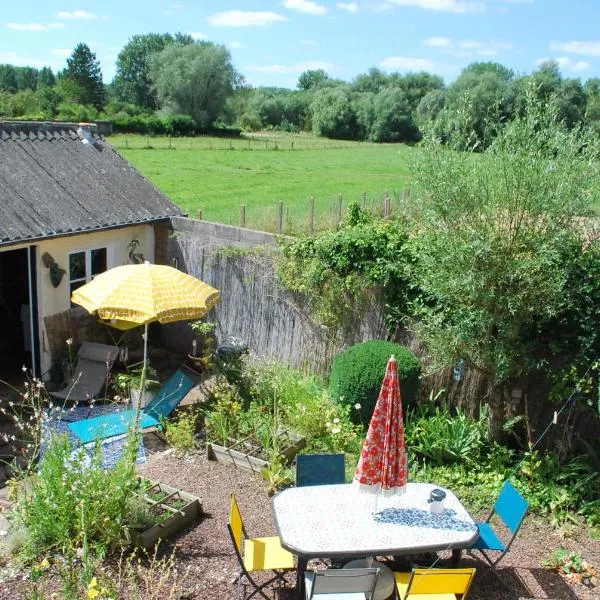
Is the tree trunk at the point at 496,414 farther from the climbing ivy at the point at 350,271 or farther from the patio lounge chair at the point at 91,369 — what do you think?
the patio lounge chair at the point at 91,369

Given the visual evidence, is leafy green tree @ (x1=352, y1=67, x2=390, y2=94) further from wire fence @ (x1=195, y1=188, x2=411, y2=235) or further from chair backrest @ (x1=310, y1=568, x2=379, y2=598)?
chair backrest @ (x1=310, y1=568, x2=379, y2=598)

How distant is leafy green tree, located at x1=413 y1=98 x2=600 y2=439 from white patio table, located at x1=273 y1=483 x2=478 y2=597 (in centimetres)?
225

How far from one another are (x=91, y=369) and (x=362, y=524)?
5.86 metres

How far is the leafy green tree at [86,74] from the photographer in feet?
275

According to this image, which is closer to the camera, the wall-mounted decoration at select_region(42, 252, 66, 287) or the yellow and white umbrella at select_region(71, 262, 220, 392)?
the yellow and white umbrella at select_region(71, 262, 220, 392)

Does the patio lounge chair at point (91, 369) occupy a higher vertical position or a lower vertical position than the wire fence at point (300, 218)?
lower

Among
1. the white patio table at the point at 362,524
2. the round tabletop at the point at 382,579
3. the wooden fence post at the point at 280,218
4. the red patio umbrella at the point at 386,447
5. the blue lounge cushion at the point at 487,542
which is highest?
the wooden fence post at the point at 280,218

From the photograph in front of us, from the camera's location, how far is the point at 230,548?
5.85 meters

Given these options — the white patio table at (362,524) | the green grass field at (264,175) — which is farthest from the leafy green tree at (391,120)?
the white patio table at (362,524)

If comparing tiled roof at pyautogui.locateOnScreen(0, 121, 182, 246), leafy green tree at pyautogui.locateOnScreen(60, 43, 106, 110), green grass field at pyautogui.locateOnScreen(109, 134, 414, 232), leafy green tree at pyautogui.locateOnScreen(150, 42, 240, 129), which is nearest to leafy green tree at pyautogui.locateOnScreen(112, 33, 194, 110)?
leafy green tree at pyautogui.locateOnScreen(60, 43, 106, 110)

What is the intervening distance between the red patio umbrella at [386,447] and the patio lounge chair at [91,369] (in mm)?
5459

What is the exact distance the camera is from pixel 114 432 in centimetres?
787

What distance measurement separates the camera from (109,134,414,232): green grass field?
19613 millimetres

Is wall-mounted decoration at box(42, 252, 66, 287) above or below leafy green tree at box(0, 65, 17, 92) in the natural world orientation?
below
